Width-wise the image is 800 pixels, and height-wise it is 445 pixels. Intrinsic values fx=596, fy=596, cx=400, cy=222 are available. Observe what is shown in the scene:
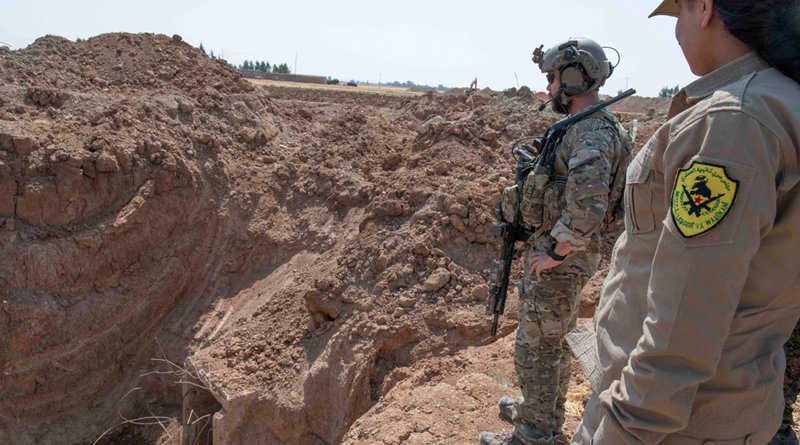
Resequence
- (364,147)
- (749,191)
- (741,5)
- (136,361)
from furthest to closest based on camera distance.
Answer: (364,147), (136,361), (741,5), (749,191)

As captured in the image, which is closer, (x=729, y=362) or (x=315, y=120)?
(x=729, y=362)

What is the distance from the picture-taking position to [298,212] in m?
7.91

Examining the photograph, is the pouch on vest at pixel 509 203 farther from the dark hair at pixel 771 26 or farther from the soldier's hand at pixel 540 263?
the dark hair at pixel 771 26

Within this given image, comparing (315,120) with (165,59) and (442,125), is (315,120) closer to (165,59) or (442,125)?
(165,59)

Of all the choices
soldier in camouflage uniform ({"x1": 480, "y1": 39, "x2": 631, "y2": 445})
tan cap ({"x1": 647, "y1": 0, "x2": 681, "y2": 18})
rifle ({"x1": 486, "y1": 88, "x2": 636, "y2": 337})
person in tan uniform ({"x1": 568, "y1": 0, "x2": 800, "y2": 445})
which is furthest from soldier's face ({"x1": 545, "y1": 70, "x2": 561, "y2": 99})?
person in tan uniform ({"x1": 568, "y1": 0, "x2": 800, "y2": 445})

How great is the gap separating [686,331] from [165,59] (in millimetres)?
10172

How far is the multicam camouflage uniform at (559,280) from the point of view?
271 cm

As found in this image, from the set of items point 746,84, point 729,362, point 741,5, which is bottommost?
point 729,362

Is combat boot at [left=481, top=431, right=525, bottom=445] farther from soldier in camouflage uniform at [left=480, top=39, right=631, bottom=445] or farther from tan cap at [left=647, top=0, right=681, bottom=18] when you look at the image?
tan cap at [left=647, top=0, right=681, bottom=18]

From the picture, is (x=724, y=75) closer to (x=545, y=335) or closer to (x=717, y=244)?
(x=717, y=244)

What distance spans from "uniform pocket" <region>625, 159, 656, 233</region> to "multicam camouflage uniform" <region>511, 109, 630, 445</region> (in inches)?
52.5

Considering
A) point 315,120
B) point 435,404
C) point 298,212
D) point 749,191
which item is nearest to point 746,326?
point 749,191

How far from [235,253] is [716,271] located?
738 centimetres

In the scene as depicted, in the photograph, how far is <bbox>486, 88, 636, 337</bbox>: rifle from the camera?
285cm
